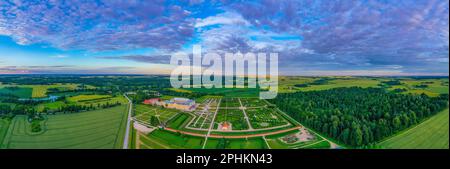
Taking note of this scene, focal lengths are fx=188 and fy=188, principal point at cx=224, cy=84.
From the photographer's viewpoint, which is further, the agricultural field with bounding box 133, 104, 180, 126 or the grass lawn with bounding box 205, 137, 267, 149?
the agricultural field with bounding box 133, 104, 180, 126

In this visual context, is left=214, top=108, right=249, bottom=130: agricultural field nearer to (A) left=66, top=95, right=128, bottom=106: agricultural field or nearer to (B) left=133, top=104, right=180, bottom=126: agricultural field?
(B) left=133, top=104, right=180, bottom=126: agricultural field

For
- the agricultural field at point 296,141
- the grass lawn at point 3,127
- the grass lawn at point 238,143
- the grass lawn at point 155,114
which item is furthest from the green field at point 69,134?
the agricultural field at point 296,141

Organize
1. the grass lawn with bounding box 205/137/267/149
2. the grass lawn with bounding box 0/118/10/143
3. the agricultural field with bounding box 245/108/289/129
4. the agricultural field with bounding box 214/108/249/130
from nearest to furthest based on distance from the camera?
the grass lawn with bounding box 0/118/10/143 → the grass lawn with bounding box 205/137/267/149 → the agricultural field with bounding box 214/108/249/130 → the agricultural field with bounding box 245/108/289/129

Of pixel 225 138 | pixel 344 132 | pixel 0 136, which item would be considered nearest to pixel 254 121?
pixel 225 138

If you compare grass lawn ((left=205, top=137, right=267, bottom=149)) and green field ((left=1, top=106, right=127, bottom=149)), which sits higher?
green field ((left=1, top=106, right=127, bottom=149))

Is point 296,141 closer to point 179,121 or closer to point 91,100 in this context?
point 179,121

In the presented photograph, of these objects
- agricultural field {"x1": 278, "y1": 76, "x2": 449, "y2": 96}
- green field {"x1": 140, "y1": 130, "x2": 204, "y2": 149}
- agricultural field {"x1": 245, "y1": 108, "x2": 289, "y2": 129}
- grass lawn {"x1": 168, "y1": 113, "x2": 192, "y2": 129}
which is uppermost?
agricultural field {"x1": 278, "y1": 76, "x2": 449, "y2": 96}

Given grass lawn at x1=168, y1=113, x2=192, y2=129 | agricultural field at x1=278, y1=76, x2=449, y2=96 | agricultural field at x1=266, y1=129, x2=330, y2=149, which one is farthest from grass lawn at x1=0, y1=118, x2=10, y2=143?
agricultural field at x1=278, y1=76, x2=449, y2=96

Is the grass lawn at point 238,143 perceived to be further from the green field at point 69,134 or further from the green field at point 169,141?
the green field at point 69,134
